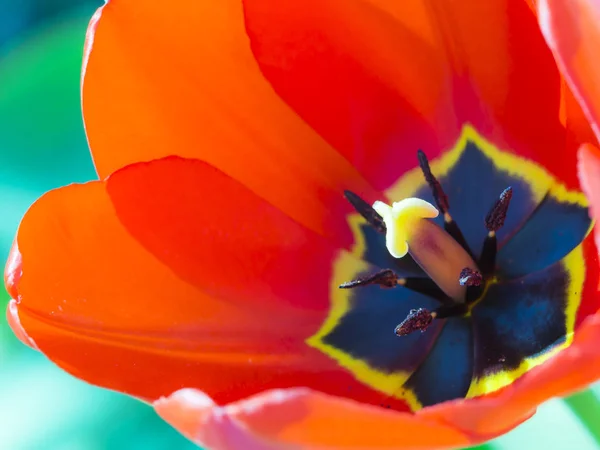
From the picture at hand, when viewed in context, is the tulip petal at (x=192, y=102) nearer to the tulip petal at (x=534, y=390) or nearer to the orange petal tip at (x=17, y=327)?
the orange petal tip at (x=17, y=327)

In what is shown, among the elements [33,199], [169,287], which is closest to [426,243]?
[169,287]

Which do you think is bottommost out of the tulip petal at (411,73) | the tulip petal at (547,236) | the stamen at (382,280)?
the tulip petal at (547,236)

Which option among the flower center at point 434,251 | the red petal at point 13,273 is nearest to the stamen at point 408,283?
the flower center at point 434,251

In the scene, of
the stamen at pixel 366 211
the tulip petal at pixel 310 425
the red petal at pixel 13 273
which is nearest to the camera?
the tulip petal at pixel 310 425

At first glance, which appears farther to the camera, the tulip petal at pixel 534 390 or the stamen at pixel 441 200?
the stamen at pixel 441 200

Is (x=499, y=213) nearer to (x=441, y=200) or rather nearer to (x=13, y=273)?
(x=441, y=200)

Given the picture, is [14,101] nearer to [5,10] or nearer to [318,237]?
[5,10]
